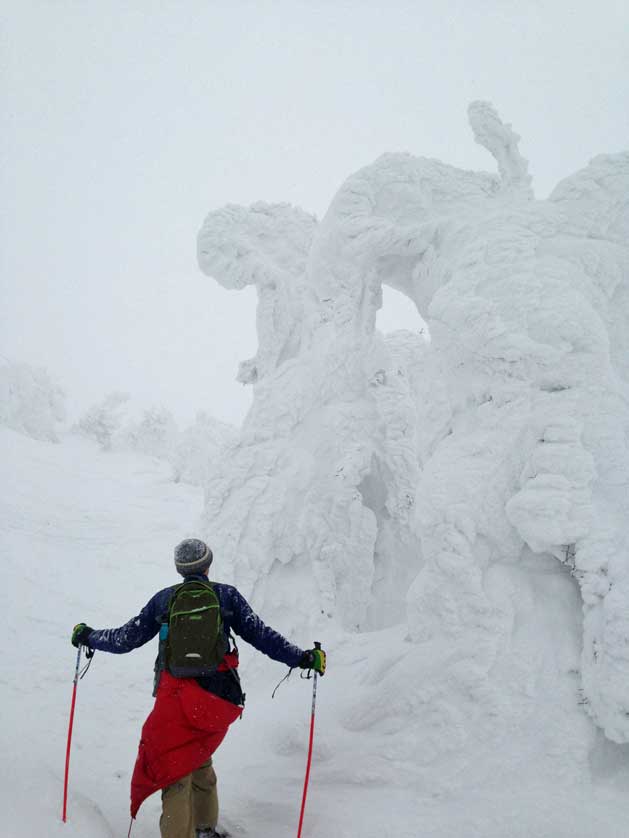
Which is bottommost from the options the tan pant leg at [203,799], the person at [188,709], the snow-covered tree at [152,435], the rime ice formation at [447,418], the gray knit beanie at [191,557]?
the tan pant leg at [203,799]

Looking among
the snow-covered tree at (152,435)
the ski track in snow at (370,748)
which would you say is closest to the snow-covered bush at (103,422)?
the snow-covered tree at (152,435)

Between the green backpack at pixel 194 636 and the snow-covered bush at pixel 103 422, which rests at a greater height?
the snow-covered bush at pixel 103 422

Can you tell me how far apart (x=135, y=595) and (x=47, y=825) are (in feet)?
17.0

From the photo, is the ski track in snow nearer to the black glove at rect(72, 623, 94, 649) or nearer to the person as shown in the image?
the person

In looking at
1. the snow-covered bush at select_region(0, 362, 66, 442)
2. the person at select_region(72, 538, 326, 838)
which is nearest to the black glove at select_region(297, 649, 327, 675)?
the person at select_region(72, 538, 326, 838)

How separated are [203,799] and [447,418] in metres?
3.32

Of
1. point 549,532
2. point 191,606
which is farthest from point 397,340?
point 191,606

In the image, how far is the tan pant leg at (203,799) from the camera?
2.90 m

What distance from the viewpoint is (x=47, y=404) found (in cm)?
2206

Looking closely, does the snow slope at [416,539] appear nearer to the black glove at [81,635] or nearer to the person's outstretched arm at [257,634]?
the black glove at [81,635]

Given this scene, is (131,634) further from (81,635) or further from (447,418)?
(447,418)

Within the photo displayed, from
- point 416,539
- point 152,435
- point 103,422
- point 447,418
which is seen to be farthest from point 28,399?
point 447,418

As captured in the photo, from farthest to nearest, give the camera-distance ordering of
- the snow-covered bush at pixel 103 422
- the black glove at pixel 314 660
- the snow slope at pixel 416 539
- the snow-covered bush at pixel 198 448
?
the snow-covered bush at pixel 103 422, the snow-covered bush at pixel 198 448, the snow slope at pixel 416 539, the black glove at pixel 314 660

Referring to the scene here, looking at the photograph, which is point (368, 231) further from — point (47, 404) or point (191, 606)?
point (47, 404)
